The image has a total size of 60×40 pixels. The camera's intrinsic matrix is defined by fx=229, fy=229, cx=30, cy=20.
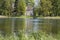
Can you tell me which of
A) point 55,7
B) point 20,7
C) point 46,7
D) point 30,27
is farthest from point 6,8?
point 30,27

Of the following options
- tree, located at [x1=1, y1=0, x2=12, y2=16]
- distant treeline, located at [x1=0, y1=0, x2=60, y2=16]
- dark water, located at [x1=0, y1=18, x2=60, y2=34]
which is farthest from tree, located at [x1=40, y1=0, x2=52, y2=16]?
dark water, located at [x1=0, y1=18, x2=60, y2=34]

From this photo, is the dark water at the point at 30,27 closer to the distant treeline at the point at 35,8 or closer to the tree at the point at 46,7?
the distant treeline at the point at 35,8

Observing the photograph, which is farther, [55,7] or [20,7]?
[55,7]

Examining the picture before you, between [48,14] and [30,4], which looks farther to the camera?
[30,4]

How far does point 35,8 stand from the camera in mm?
63344

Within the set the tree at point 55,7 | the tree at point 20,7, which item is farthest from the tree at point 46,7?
the tree at point 20,7

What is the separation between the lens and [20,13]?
201 ft

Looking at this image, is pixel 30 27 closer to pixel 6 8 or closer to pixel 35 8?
pixel 6 8

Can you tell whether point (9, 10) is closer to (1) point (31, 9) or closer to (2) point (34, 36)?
(1) point (31, 9)

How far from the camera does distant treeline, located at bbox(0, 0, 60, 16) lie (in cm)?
6062

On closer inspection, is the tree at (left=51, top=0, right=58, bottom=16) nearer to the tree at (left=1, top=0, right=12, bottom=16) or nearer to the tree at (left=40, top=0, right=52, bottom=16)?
the tree at (left=40, top=0, right=52, bottom=16)

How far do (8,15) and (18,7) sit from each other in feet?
11.8

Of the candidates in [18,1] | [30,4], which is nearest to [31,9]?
[30,4]

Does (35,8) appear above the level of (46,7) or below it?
below
